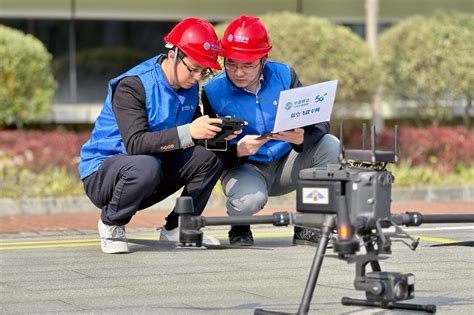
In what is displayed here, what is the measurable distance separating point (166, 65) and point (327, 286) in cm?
182

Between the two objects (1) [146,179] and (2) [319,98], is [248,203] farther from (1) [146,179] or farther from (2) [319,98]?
(2) [319,98]

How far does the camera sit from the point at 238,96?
758 cm

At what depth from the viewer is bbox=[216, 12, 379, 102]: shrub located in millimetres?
14438

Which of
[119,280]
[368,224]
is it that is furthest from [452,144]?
[368,224]

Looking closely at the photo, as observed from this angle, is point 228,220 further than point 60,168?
No

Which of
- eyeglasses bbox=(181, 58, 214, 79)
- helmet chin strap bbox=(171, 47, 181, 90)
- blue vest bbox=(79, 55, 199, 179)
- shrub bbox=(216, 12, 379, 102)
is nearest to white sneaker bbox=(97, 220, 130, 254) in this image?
blue vest bbox=(79, 55, 199, 179)

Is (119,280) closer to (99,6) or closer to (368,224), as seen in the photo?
(368,224)

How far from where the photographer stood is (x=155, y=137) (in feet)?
23.1

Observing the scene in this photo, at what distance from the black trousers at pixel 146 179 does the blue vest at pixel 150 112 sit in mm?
122

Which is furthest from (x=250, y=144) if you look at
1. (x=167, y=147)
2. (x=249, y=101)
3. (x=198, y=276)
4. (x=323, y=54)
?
(x=323, y=54)

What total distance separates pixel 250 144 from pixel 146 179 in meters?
0.68

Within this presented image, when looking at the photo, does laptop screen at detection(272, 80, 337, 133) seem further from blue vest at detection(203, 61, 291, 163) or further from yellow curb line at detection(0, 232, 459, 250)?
yellow curb line at detection(0, 232, 459, 250)

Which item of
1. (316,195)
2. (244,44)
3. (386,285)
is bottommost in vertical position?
(386,285)

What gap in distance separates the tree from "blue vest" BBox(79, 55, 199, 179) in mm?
8597
